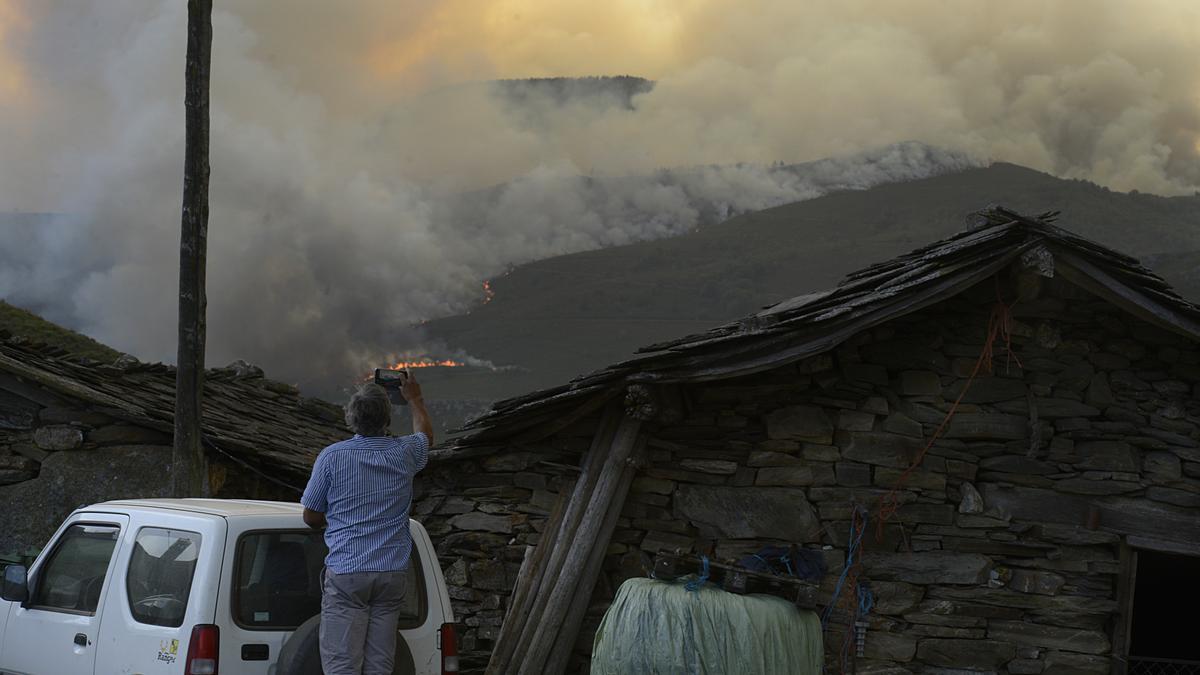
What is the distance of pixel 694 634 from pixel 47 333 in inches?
659

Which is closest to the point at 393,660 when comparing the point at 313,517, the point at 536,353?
the point at 313,517

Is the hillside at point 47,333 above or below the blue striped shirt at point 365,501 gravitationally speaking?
above

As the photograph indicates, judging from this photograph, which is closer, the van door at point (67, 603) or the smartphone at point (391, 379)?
the van door at point (67, 603)

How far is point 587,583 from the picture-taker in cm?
803

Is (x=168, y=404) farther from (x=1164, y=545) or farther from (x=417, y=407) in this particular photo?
(x=1164, y=545)

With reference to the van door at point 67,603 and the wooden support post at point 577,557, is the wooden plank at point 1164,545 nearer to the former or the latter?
the wooden support post at point 577,557

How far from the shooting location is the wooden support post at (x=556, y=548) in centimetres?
811

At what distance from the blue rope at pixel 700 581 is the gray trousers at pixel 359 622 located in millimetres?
2497

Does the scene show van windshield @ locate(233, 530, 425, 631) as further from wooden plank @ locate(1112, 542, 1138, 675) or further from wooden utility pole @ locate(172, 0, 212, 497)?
wooden plank @ locate(1112, 542, 1138, 675)

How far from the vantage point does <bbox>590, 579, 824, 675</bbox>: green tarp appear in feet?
22.6

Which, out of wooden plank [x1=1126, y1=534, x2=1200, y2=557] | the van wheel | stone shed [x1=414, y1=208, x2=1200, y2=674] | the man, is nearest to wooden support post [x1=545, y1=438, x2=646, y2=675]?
stone shed [x1=414, y1=208, x2=1200, y2=674]

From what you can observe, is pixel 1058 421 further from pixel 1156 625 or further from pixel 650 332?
pixel 650 332

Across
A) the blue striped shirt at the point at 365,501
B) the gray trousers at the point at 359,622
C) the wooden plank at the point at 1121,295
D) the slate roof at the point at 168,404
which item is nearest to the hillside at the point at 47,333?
the slate roof at the point at 168,404

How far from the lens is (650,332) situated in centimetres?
7238
